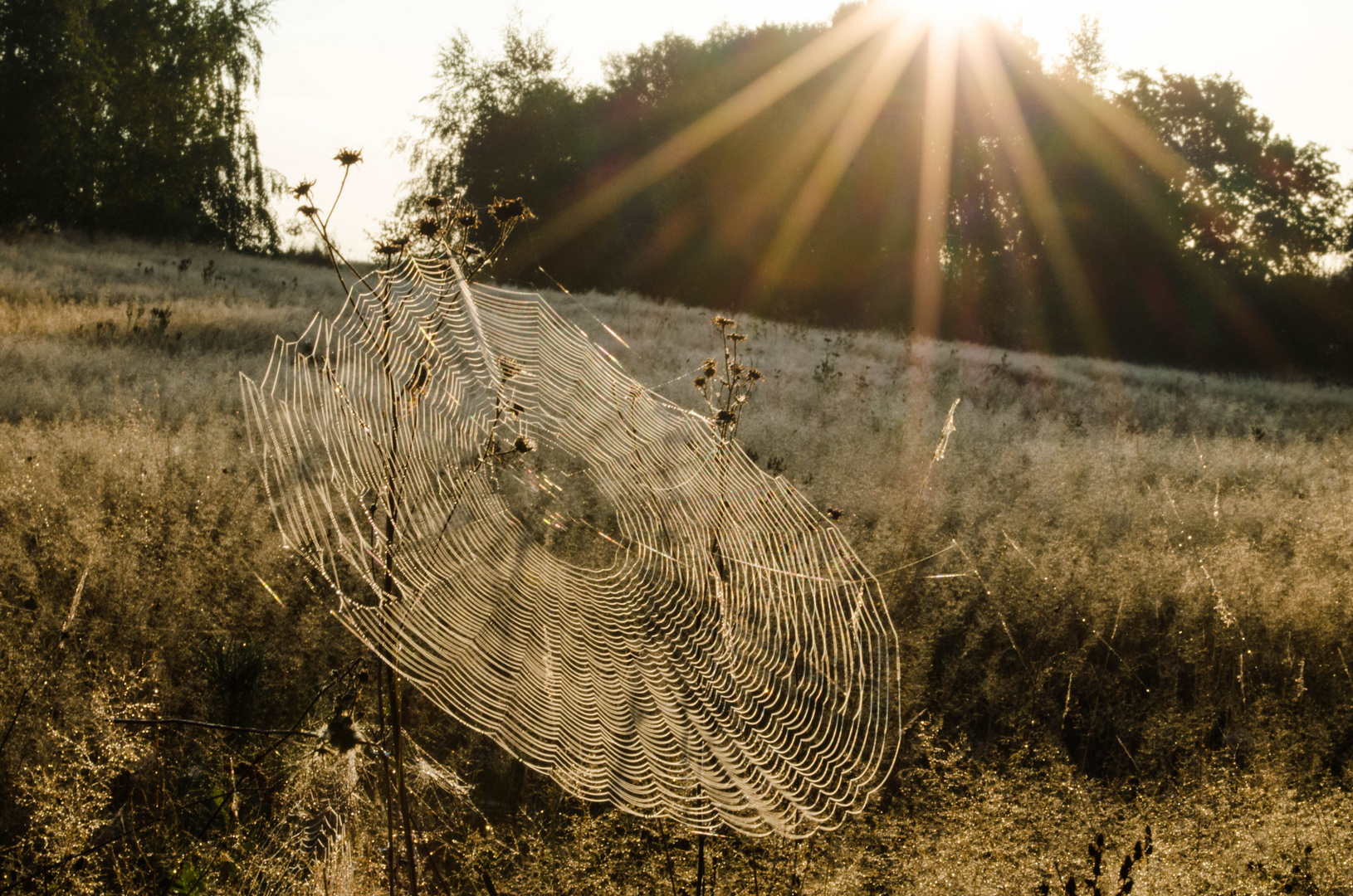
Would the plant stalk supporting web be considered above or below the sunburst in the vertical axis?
below

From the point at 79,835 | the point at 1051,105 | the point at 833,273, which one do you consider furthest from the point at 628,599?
the point at 1051,105

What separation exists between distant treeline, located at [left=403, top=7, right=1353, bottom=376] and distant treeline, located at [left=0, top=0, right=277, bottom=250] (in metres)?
5.12

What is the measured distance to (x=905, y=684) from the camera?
283cm

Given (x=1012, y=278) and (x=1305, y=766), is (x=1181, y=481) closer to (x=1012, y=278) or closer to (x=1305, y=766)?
(x=1305, y=766)

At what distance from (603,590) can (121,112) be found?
20.3 m

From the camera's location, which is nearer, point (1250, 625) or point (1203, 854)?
point (1203, 854)

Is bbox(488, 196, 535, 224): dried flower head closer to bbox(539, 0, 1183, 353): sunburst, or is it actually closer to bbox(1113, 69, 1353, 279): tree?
bbox(539, 0, 1183, 353): sunburst

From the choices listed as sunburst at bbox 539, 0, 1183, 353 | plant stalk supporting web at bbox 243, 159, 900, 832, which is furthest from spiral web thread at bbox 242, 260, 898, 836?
sunburst at bbox 539, 0, 1183, 353

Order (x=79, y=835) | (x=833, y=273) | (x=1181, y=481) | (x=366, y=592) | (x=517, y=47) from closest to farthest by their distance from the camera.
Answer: (x=79, y=835) < (x=366, y=592) < (x=1181, y=481) < (x=833, y=273) < (x=517, y=47)

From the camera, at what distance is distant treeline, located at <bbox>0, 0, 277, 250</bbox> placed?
18.0 meters

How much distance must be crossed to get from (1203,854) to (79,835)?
224cm

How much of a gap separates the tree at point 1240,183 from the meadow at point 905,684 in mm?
20154

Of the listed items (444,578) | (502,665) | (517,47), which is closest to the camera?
(502,665)

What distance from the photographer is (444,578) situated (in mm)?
2715
